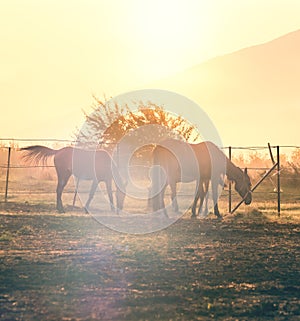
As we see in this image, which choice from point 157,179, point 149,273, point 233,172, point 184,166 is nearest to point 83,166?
point 157,179

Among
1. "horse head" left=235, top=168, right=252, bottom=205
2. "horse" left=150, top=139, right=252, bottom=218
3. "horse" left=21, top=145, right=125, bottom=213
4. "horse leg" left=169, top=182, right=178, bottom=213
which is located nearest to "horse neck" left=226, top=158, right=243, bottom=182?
"horse head" left=235, top=168, right=252, bottom=205

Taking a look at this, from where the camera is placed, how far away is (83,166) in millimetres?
16891

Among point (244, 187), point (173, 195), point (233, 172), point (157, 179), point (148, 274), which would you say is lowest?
point (148, 274)

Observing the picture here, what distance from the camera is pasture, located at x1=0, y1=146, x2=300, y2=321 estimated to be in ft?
15.1

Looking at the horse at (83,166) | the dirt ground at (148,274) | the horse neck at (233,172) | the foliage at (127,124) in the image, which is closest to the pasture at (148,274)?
the dirt ground at (148,274)

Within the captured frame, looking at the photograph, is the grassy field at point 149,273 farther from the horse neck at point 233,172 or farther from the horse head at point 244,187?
the horse neck at point 233,172

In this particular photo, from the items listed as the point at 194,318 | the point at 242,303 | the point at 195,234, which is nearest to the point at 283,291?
the point at 242,303

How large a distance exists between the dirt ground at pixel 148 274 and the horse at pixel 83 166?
5166 millimetres

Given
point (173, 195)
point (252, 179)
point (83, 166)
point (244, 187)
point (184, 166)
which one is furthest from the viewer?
point (252, 179)

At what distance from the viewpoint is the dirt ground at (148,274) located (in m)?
4.61

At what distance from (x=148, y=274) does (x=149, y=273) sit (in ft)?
0.21

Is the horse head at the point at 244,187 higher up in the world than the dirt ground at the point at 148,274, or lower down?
higher up

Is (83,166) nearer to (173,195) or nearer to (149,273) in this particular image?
(173,195)

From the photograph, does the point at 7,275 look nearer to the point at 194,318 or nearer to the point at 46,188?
the point at 194,318
